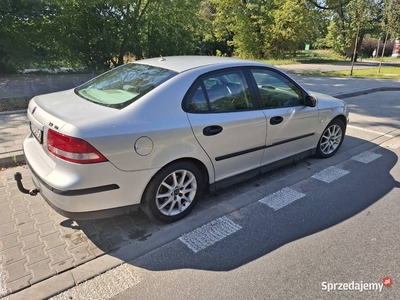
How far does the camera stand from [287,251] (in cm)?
264

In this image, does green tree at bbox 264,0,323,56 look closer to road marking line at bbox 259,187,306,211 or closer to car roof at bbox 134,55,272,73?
car roof at bbox 134,55,272,73

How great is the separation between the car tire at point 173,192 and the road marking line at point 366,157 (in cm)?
297

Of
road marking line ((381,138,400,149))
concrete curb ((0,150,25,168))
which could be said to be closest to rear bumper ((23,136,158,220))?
concrete curb ((0,150,25,168))

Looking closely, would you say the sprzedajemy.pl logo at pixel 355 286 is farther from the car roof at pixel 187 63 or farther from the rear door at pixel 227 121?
the car roof at pixel 187 63

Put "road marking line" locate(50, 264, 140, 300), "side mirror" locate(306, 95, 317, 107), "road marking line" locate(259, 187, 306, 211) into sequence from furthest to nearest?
1. "side mirror" locate(306, 95, 317, 107)
2. "road marking line" locate(259, 187, 306, 211)
3. "road marking line" locate(50, 264, 140, 300)

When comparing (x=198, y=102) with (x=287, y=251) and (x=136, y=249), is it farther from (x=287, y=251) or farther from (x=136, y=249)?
(x=287, y=251)

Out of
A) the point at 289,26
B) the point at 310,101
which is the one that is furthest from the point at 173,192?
the point at 289,26

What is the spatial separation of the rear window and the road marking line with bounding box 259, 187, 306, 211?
1825 mm

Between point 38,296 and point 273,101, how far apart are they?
3.07 metres

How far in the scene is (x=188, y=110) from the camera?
2.83 metres

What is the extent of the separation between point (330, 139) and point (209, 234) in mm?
2850

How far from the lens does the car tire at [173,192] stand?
2.76m

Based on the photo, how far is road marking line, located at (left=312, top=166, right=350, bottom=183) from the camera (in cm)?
→ 398

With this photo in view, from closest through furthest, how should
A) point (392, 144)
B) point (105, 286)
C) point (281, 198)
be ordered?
1. point (105, 286)
2. point (281, 198)
3. point (392, 144)
